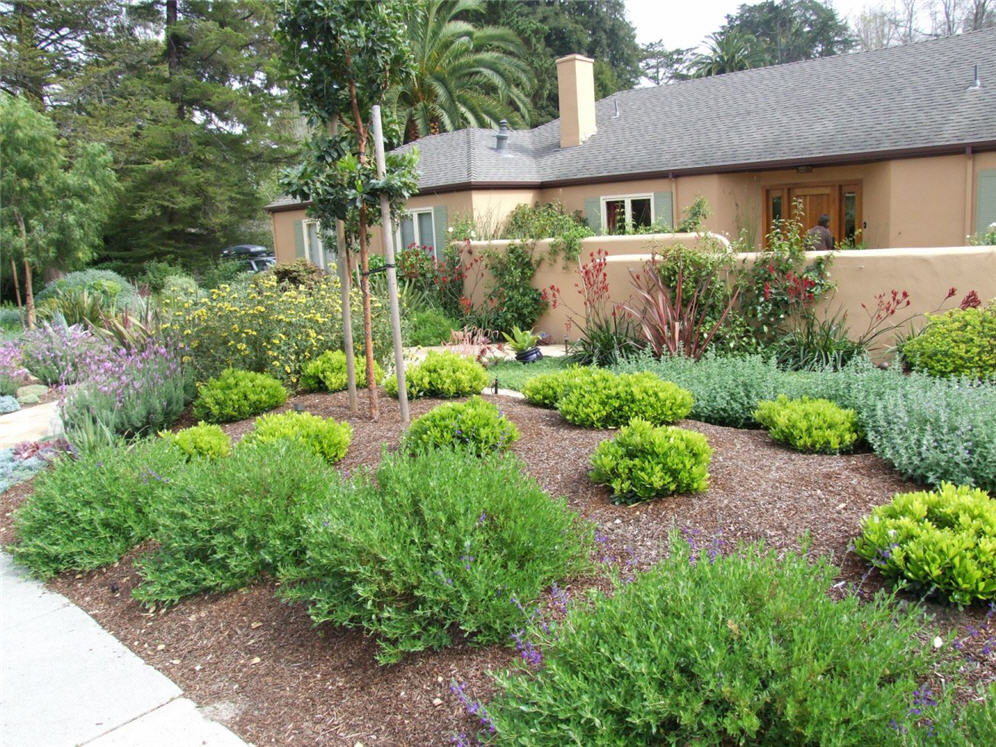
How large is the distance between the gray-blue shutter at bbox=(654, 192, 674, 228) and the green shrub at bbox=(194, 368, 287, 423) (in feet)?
34.8

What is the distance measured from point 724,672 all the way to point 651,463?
196 centimetres

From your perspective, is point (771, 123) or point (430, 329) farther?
point (771, 123)

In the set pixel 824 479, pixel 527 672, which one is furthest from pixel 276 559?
pixel 824 479

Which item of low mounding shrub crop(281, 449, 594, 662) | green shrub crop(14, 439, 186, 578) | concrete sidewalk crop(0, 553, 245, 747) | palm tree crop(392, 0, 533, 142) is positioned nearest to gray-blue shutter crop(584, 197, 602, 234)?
palm tree crop(392, 0, 533, 142)

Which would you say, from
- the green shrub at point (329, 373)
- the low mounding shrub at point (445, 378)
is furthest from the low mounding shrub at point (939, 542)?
the green shrub at point (329, 373)

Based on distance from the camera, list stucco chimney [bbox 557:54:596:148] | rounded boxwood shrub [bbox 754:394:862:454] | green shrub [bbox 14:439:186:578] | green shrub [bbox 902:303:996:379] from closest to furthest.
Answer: green shrub [bbox 14:439:186:578]
rounded boxwood shrub [bbox 754:394:862:454]
green shrub [bbox 902:303:996:379]
stucco chimney [bbox 557:54:596:148]

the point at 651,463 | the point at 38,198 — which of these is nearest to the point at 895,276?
the point at 651,463

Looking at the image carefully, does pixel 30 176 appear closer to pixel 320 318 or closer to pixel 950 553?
pixel 320 318

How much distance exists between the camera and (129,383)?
7.42 metres

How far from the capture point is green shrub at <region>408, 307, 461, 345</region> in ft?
40.3

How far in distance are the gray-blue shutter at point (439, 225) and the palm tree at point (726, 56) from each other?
98.2ft

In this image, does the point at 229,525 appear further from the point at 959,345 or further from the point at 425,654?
the point at 959,345

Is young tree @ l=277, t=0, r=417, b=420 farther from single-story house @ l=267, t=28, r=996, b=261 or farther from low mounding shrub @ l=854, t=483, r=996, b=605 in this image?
single-story house @ l=267, t=28, r=996, b=261

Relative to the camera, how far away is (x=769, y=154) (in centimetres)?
1512
